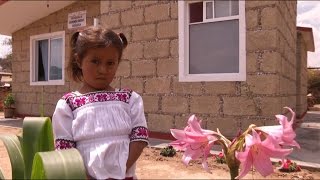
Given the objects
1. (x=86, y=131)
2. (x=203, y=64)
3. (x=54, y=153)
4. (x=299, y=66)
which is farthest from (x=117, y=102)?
(x=299, y=66)

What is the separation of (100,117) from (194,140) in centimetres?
71

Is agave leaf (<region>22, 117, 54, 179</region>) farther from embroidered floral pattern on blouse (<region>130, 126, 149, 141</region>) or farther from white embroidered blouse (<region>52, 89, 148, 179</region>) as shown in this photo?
embroidered floral pattern on blouse (<region>130, 126, 149, 141</region>)

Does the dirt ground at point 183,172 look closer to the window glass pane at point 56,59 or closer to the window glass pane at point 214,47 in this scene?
the window glass pane at point 214,47

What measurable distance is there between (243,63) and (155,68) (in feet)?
5.65

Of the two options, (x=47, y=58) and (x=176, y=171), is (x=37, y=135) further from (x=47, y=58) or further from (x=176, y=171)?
(x=47, y=58)

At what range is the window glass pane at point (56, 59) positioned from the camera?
9797 mm

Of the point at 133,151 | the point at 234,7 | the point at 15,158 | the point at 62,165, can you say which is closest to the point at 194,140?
the point at 62,165

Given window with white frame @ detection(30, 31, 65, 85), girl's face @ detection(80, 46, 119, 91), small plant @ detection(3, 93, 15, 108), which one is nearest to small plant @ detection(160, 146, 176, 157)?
girl's face @ detection(80, 46, 119, 91)

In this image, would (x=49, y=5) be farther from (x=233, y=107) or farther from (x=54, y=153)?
(x=54, y=153)

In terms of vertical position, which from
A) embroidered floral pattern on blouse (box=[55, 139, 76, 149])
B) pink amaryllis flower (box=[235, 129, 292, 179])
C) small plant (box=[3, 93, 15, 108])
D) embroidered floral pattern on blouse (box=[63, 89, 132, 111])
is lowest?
small plant (box=[3, 93, 15, 108])

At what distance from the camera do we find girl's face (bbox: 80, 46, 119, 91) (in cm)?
161

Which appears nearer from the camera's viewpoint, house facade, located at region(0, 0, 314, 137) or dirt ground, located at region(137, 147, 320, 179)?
dirt ground, located at region(137, 147, 320, 179)

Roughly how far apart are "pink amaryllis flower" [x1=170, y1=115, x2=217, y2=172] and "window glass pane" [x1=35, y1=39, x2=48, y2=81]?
971 centimetres

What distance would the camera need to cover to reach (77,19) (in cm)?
911
